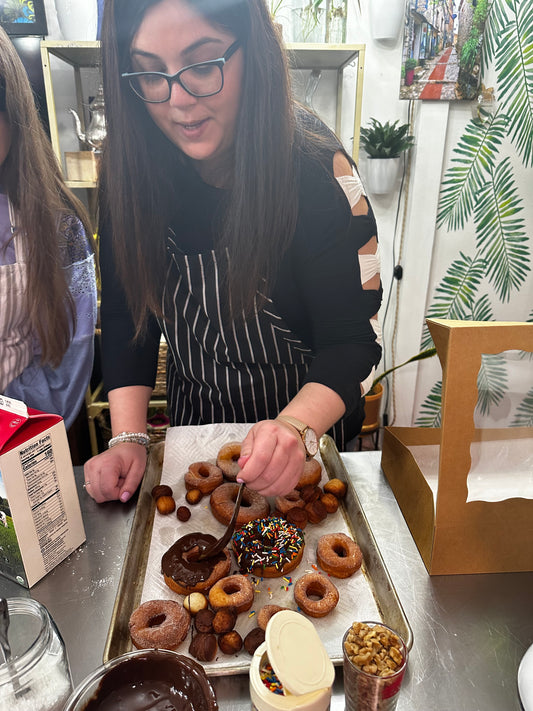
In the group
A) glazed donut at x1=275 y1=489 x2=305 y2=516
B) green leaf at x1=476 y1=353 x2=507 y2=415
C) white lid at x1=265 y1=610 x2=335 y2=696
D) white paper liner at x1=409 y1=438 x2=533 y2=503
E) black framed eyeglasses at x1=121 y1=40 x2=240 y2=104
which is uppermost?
black framed eyeglasses at x1=121 y1=40 x2=240 y2=104

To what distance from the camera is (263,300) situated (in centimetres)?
121

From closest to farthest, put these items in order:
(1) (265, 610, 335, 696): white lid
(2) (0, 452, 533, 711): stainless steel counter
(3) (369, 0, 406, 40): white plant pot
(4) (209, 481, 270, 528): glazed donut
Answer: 1. (1) (265, 610, 335, 696): white lid
2. (2) (0, 452, 533, 711): stainless steel counter
3. (4) (209, 481, 270, 528): glazed donut
4. (3) (369, 0, 406, 40): white plant pot

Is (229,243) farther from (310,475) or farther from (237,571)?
(237,571)

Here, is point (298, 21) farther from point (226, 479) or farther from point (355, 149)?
point (226, 479)

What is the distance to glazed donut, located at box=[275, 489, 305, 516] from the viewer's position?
1021mm

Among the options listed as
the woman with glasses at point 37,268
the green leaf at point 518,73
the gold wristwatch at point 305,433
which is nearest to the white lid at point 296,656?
the gold wristwatch at point 305,433

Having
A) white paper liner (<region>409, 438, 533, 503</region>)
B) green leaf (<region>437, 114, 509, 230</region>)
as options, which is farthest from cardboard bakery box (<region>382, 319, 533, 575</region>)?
green leaf (<region>437, 114, 509, 230</region>)

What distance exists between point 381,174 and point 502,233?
2.50 feet

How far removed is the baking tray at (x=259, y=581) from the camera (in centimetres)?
76

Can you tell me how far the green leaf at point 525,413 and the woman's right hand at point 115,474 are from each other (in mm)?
745

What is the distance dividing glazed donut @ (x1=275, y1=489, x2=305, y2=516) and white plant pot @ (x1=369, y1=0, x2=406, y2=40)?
2344 mm

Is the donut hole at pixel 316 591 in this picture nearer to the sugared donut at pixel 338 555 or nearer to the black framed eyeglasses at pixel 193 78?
the sugared donut at pixel 338 555

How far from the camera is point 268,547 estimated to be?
899 millimetres

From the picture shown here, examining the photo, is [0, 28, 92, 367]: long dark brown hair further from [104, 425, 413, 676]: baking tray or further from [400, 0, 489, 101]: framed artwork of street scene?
[400, 0, 489, 101]: framed artwork of street scene
